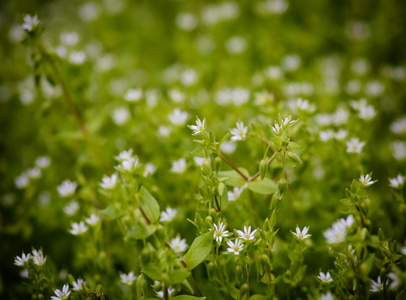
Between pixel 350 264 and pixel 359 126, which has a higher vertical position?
pixel 359 126

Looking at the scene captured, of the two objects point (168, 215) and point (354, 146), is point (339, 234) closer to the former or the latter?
point (354, 146)

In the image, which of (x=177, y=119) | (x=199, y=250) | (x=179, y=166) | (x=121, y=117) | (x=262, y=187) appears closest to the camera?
(x=199, y=250)

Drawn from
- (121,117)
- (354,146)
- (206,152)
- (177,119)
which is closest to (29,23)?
(121,117)

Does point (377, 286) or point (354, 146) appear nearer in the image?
point (377, 286)

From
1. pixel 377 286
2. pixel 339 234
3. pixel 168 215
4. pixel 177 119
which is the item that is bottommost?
pixel 377 286

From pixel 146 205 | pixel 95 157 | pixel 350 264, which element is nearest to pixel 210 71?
pixel 95 157

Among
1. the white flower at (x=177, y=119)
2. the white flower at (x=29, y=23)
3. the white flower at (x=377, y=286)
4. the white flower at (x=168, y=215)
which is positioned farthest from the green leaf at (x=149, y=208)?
the white flower at (x=29, y=23)

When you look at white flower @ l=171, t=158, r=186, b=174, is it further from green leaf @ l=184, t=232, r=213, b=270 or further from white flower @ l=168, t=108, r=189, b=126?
green leaf @ l=184, t=232, r=213, b=270

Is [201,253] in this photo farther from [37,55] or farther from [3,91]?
[3,91]
